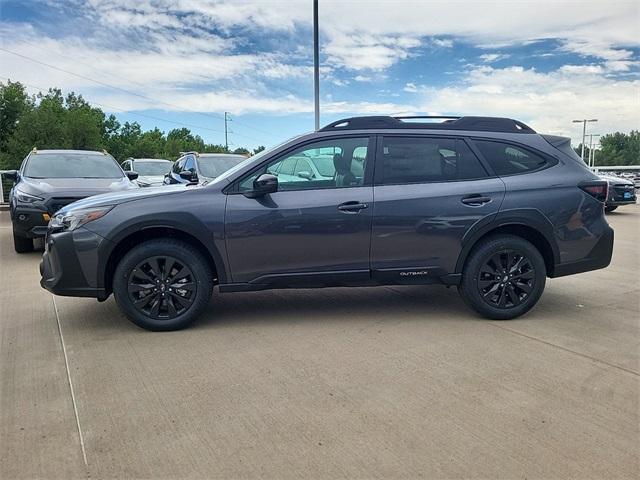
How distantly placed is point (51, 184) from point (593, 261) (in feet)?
24.7

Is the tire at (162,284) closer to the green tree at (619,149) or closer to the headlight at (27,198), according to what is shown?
the headlight at (27,198)

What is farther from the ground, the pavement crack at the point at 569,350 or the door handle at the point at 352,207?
the door handle at the point at 352,207

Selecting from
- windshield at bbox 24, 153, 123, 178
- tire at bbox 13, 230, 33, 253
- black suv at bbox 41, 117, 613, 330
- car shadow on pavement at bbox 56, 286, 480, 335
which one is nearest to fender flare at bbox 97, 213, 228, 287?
black suv at bbox 41, 117, 613, 330

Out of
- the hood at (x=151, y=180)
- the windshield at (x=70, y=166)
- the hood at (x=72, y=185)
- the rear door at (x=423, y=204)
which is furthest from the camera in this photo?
the hood at (x=151, y=180)

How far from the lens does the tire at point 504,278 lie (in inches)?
190

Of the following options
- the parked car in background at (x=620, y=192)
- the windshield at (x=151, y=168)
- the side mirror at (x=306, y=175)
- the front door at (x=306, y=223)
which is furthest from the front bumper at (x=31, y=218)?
the parked car in background at (x=620, y=192)

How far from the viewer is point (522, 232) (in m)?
4.96

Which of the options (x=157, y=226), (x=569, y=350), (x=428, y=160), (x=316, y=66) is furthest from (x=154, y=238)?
(x=316, y=66)

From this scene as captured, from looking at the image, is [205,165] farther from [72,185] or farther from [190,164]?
[72,185]

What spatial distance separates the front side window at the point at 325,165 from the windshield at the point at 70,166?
18.1ft

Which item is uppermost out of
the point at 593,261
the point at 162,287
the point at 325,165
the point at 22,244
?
the point at 325,165

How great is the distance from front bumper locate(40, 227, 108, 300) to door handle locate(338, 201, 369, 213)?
79.2 inches

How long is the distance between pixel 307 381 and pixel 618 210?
15284mm

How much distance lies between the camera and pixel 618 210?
1584 centimetres
